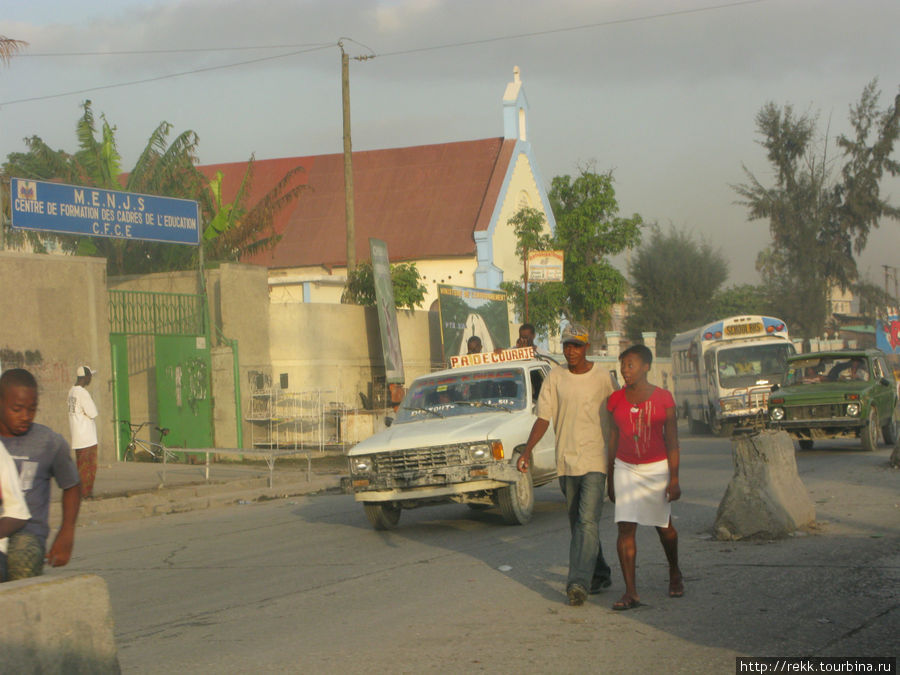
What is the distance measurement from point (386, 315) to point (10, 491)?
2166 cm

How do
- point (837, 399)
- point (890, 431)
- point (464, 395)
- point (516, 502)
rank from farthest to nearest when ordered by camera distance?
point (890, 431)
point (837, 399)
point (464, 395)
point (516, 502)

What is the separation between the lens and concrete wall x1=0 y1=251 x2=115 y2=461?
1777 cm

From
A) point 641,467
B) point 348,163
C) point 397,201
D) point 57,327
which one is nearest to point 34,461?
point 641,467

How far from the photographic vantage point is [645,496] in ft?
22.6

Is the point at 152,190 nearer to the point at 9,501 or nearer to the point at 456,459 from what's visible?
the point at 456,459

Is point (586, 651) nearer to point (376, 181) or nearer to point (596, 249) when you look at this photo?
point (596, 249)

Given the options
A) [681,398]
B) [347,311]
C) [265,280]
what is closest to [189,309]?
[265,280]

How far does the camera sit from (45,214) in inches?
728

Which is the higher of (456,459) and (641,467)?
(641,467)

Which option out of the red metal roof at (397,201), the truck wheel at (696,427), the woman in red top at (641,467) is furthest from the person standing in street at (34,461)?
the red metal roof at (397,201)

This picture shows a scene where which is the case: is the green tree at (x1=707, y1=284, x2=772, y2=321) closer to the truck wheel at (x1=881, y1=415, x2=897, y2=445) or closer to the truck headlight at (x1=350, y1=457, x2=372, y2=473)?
the truck wheel at (x1=881, y1=415, x2=897, y2=445)

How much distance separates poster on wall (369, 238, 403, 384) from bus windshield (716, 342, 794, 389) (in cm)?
808

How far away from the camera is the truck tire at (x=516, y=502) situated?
36.4 ft

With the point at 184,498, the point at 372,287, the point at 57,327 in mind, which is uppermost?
the point at 372,287
